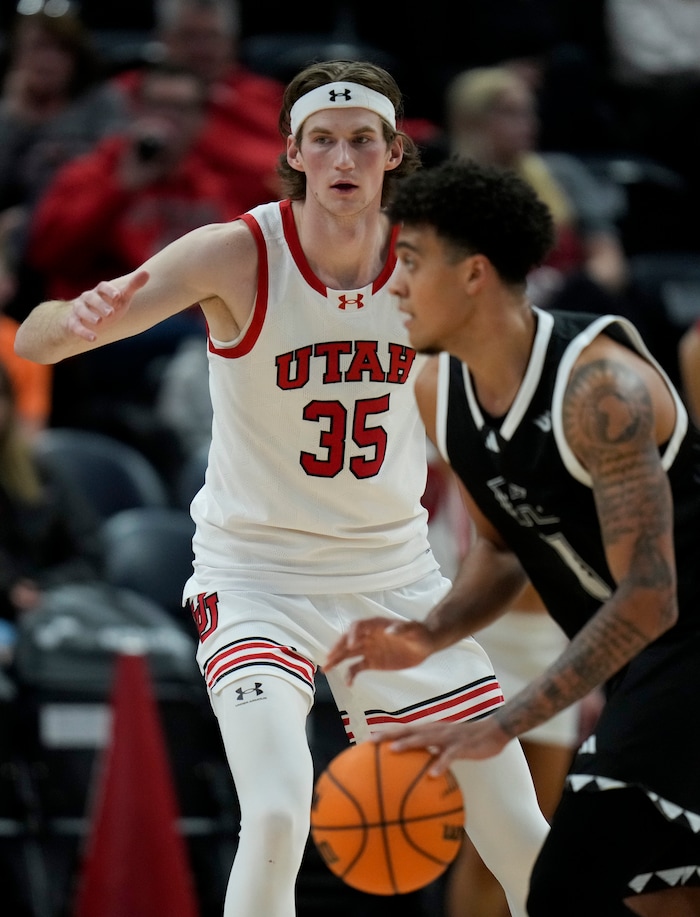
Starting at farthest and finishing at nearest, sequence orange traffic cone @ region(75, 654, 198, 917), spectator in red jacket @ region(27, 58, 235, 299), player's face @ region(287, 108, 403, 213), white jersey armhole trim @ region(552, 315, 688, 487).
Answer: spectator in red jacket @ region(27, 58, 235, 299) → orange traffic cone @ region(75, 654, 198, 917) → player's face @ region(287, 108, 403, 213) → white jersey armhole trim @ region(552, 315, 688, 487)

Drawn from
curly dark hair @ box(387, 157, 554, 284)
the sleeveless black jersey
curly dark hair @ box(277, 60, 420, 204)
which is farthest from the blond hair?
the sleeveless black jersey

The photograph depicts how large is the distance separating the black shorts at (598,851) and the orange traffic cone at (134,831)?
9.18 ft

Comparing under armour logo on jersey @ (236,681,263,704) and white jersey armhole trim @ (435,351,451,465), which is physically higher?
white jersey armhole trim @ (435,351,451,465)

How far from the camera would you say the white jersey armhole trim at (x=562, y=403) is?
12.5 feet

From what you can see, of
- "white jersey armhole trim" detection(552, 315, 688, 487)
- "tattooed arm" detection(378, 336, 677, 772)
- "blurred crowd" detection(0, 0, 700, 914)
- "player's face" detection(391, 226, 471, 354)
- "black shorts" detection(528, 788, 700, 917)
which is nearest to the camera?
"tattooed arm" detection(378, 336, 677, 772)

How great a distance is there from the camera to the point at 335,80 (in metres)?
4.48

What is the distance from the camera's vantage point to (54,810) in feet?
21.4

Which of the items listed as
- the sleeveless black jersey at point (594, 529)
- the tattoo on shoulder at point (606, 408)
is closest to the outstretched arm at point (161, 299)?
the sleeveless black jersey at point (594, 529)

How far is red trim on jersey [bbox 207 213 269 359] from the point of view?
4348 mm

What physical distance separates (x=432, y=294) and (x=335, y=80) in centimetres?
89

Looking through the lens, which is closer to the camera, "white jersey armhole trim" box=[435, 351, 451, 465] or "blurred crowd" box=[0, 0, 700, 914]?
"white jersey armhole trim" box=[435, 351, 451, 465]

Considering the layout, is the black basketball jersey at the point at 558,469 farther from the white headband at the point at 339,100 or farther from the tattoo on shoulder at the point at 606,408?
the white headband at the point at 339,100

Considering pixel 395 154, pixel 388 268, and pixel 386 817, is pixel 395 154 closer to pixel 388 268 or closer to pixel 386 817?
pixel 388 268

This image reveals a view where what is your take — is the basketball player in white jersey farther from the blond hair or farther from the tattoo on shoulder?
the blond hair
